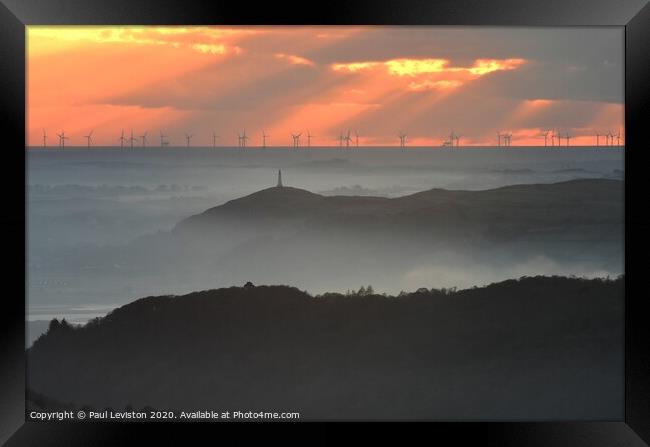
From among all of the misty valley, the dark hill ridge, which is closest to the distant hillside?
the misty valley

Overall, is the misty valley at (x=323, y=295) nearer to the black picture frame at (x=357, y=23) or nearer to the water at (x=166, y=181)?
the water at (x=166, y=181)

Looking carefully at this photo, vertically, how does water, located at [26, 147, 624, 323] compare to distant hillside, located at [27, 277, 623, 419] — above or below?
above

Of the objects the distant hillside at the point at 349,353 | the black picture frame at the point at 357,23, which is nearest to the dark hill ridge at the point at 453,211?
the distant hillside at the point at 349,353

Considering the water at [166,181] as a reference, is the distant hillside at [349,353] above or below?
below

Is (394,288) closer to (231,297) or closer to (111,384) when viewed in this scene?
(231,297)

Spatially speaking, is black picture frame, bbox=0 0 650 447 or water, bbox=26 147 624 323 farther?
water, bbox=26 147 624 323

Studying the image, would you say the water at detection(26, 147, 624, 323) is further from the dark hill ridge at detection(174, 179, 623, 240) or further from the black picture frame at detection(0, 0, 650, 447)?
the black picture frame at detection(0, 0, 650, 447)
